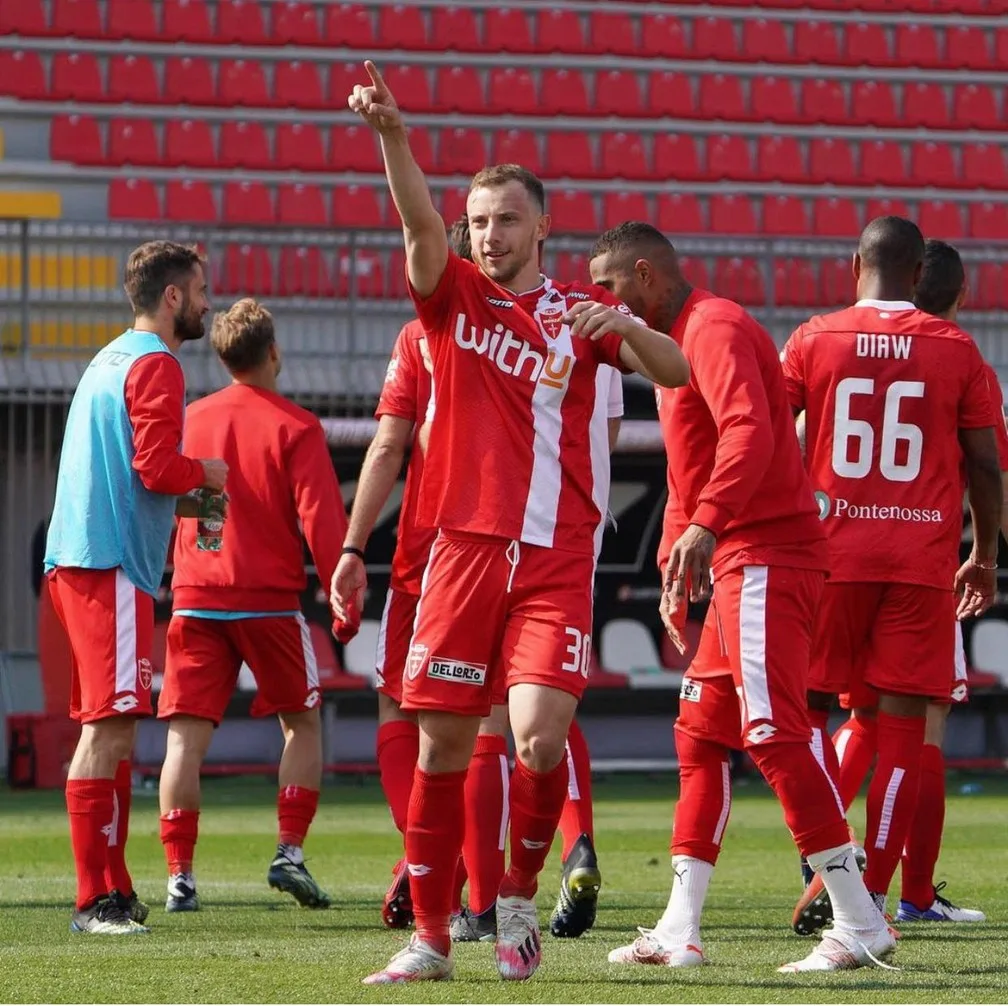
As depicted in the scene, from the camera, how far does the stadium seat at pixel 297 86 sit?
18250mm

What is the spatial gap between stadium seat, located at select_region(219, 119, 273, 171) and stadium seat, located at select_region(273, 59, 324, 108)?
47 cm

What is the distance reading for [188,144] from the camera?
17703mm

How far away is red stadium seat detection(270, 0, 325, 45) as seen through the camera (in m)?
18.6

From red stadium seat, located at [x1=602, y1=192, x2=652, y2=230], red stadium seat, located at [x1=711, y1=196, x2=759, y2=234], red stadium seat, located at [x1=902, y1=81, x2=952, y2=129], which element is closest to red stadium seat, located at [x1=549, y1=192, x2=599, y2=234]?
red stadium seat, located at [x1=602, y1=192, x2=652, y2=230]

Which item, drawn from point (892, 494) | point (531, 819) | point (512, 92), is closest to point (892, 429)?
point (892, 494)

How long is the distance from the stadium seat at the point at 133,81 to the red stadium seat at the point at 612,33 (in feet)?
13.7

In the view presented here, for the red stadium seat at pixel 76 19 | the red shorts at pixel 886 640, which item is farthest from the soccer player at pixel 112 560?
the red stadium seat at pixel 76 19

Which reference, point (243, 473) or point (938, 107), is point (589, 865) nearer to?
point (243, 473)

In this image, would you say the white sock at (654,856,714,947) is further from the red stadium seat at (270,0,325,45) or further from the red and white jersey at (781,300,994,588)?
the red stadium seat at (270,0,325,45)

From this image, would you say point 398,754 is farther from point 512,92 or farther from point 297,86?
point 512,92

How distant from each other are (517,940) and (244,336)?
302cm

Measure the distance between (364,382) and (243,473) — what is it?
7203 mm

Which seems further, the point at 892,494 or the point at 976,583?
the point at 976,583

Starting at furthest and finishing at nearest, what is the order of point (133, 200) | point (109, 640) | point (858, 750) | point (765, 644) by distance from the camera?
point (133, 200) < point (858, 750) < point (109, 640) < point (765, 644)
